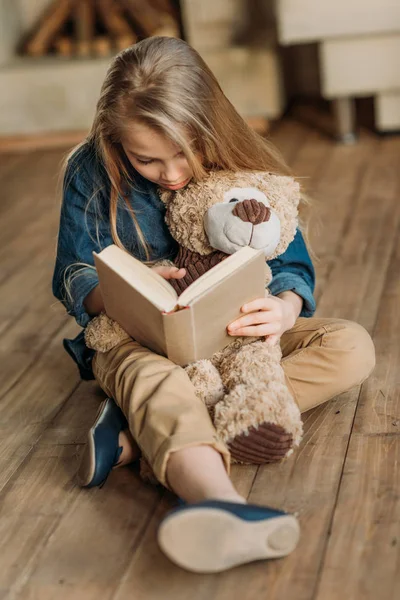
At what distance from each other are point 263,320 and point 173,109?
1.04ft

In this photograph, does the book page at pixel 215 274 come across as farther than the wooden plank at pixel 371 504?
Yes

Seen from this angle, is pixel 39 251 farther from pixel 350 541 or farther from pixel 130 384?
pixel 350 541

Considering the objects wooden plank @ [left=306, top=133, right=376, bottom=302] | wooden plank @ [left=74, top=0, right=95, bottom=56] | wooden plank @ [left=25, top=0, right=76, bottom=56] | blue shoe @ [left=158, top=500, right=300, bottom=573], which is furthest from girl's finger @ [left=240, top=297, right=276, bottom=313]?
wooden plank @ [left=25, top=0, right=76, bottom=56]

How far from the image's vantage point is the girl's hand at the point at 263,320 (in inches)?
46.2

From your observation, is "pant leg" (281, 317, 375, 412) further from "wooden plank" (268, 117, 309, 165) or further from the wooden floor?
"wooden plank" (268, 117, 309, 165)

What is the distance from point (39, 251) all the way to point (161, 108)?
1.09 meters

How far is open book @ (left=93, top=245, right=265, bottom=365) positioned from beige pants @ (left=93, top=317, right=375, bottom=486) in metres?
0.05

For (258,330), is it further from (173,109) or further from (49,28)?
(49,28)

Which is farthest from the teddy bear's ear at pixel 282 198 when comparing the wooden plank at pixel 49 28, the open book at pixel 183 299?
the wooden plank at pixel 49 28

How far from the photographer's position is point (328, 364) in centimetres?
124

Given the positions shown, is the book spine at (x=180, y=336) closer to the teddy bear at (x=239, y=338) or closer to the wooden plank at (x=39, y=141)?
the teddy bear at (x=239, y=338)

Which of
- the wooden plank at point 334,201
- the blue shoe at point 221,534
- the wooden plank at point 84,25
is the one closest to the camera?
the blue shoe at point 221,534

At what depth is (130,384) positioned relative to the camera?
1164mm

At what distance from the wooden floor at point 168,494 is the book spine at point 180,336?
0.56ft
